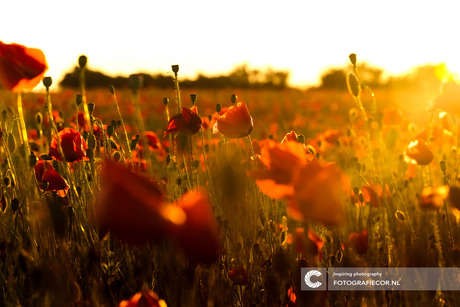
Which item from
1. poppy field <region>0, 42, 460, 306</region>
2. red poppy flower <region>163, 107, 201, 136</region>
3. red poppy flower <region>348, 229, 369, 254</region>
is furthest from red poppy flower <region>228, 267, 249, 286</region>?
red poppy flower <region>163, 107, 201, 136</region>

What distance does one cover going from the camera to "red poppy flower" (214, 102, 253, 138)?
4.32 feet

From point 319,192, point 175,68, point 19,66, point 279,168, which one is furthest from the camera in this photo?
point 175,68

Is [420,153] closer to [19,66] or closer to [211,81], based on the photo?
[19,66]

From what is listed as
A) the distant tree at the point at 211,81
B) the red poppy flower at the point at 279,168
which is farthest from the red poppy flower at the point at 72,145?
the distant tree at the point at 211,81

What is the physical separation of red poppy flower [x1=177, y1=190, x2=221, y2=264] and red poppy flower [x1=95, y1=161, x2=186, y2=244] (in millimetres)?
14

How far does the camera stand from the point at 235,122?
132 cm

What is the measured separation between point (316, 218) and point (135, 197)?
0.97 feet

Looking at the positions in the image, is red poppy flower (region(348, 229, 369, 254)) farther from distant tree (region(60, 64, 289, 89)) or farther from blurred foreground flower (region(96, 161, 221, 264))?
distant tree (region(60, 64, 289, 89))

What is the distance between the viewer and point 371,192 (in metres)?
1.38

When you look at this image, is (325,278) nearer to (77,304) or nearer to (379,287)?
(379,287)

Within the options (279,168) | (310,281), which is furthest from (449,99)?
(279,168)

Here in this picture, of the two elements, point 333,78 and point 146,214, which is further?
point 333,78

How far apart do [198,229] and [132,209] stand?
9 cm

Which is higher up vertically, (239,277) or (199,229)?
(199,229)
